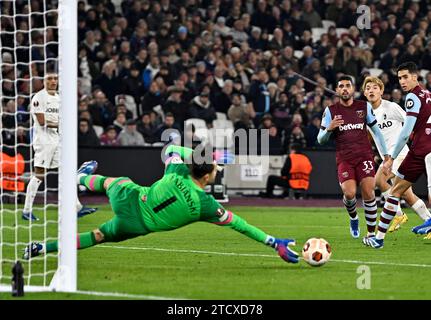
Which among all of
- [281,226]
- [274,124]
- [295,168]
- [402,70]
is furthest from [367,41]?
[402,70]

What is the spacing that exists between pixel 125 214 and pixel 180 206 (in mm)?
631

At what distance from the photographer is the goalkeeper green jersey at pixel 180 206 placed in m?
9.79

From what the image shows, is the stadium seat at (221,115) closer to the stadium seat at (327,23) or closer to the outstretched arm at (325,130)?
the stadium seat at (327,23)

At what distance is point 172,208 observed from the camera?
991cm

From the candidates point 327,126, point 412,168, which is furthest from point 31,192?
point 412,168

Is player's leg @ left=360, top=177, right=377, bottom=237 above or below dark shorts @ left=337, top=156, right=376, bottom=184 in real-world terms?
below

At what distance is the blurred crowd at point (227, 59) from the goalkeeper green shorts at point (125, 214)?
11689 millimetres

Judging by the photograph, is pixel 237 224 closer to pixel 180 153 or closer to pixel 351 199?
pixel 180 153

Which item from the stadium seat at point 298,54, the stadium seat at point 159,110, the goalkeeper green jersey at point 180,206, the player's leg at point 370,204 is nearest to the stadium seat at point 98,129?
the stadium seat at point 159,110

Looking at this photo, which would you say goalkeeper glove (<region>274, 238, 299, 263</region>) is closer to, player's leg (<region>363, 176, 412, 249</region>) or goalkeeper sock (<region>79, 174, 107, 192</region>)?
goalkeeper sock (<region>79, 174, 107, 192</region>)

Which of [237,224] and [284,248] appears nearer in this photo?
[237,224]

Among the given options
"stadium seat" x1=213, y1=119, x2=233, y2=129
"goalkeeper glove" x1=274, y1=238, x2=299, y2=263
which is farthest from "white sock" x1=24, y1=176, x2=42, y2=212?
"stadium seat" x1=213, y1=119, x2=233, y2=129

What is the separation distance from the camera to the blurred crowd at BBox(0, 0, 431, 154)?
938 inches

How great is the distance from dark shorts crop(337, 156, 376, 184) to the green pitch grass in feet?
2.95
